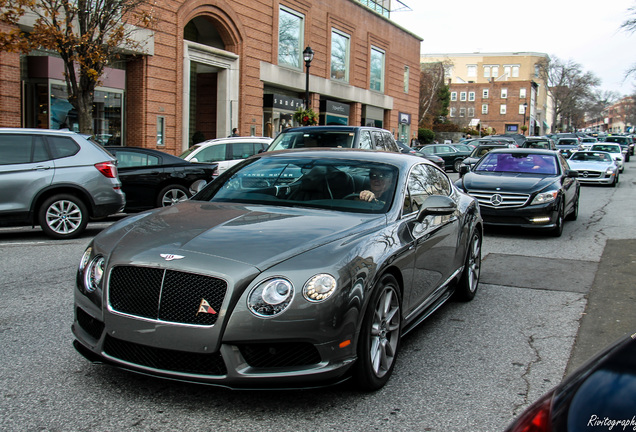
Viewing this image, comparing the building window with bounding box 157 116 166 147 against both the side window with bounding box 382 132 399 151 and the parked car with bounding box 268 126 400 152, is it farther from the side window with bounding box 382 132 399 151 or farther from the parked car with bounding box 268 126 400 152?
the side window with bounding box 382 132 399 151

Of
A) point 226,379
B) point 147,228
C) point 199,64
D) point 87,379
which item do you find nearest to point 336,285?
point 226,379

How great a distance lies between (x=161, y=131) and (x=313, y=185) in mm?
20521

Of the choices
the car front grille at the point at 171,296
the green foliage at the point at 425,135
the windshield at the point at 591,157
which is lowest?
the car front grille at the point at 171,296

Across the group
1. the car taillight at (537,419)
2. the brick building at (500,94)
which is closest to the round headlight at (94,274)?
the car taillight at (537,419)

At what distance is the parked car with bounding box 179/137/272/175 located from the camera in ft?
49.2

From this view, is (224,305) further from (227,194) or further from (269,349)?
(227,194)

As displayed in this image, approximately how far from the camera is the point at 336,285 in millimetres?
3404

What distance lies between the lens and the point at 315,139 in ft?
40.8

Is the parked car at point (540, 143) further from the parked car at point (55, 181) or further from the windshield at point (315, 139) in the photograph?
the parked car at point (55, 181)

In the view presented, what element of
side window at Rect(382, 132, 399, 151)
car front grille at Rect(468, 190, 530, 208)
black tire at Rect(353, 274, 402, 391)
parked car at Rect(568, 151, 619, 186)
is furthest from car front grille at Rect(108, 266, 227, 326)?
parked car at Rect(568, 151, 619, 186)

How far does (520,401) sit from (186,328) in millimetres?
2078

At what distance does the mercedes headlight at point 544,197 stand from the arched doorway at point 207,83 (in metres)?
17.3

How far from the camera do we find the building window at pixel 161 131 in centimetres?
2397

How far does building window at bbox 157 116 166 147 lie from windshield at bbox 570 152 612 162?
17.2m
